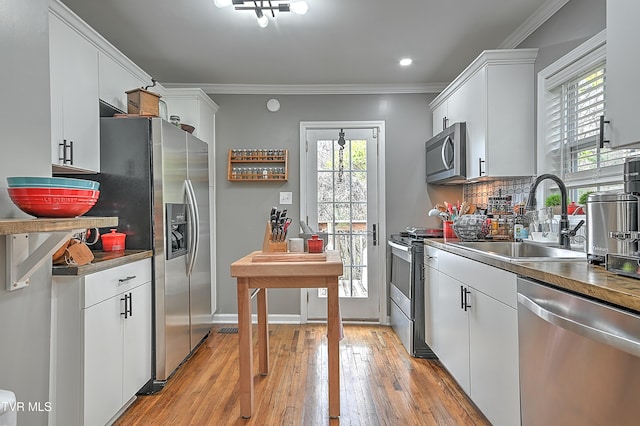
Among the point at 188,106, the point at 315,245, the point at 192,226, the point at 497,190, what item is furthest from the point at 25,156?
the point at 497,190

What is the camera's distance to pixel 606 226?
1394 mm

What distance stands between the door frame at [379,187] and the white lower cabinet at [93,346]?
6.72 feet

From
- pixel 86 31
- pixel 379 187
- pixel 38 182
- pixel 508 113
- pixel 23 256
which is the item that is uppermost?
pixel 86 31

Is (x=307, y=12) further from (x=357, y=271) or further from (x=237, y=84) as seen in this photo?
(x=357, y=271)

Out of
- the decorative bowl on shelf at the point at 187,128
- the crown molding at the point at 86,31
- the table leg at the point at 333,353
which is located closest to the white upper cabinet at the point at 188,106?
the decorative bowl on shelf at the point at 187,128

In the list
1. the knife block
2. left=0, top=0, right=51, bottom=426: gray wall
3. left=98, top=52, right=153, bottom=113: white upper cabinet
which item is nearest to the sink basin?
the knife block

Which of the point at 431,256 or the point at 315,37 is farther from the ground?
the point at 315,37

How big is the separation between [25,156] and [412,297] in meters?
2.73

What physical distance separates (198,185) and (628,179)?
2.96 meters

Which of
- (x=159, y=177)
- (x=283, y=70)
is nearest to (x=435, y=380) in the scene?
(x=159, y=177)

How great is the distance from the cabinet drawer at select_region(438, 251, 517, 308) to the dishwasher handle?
A: 3.9 inches

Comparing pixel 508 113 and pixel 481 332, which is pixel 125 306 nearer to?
pixel 481 332

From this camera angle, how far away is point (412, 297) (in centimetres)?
316

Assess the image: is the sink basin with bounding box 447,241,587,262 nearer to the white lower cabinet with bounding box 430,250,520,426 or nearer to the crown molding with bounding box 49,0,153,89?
the white lower cabinet with bounding box 430,250,520,426
